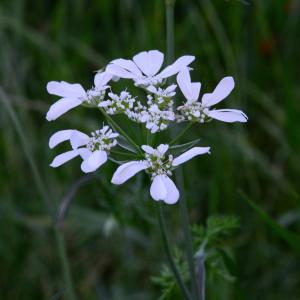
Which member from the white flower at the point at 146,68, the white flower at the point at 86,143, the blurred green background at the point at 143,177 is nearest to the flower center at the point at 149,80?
the white flower at the point at 146,68

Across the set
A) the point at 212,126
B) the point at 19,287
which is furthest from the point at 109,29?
the point at 19,287

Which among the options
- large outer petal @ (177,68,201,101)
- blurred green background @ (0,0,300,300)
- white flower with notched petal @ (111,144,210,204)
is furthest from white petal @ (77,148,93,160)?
blurred green background @ (0,0,300,300)

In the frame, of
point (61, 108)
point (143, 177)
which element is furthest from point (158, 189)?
point (143, 177)

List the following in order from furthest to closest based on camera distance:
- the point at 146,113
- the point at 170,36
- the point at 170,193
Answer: the point at 170,36 → the point at 146,113 → the point at 170,193

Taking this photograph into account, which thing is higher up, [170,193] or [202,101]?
[202,101]

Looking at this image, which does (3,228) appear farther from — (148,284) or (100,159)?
(100,159)

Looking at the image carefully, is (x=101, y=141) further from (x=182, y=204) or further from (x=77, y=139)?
(x=182, y=204)

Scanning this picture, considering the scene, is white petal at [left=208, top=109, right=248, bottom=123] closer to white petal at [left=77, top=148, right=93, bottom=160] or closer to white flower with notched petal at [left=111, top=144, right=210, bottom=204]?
white flower with notched petal at [left=111, top=144, right=210, bottom=204]
